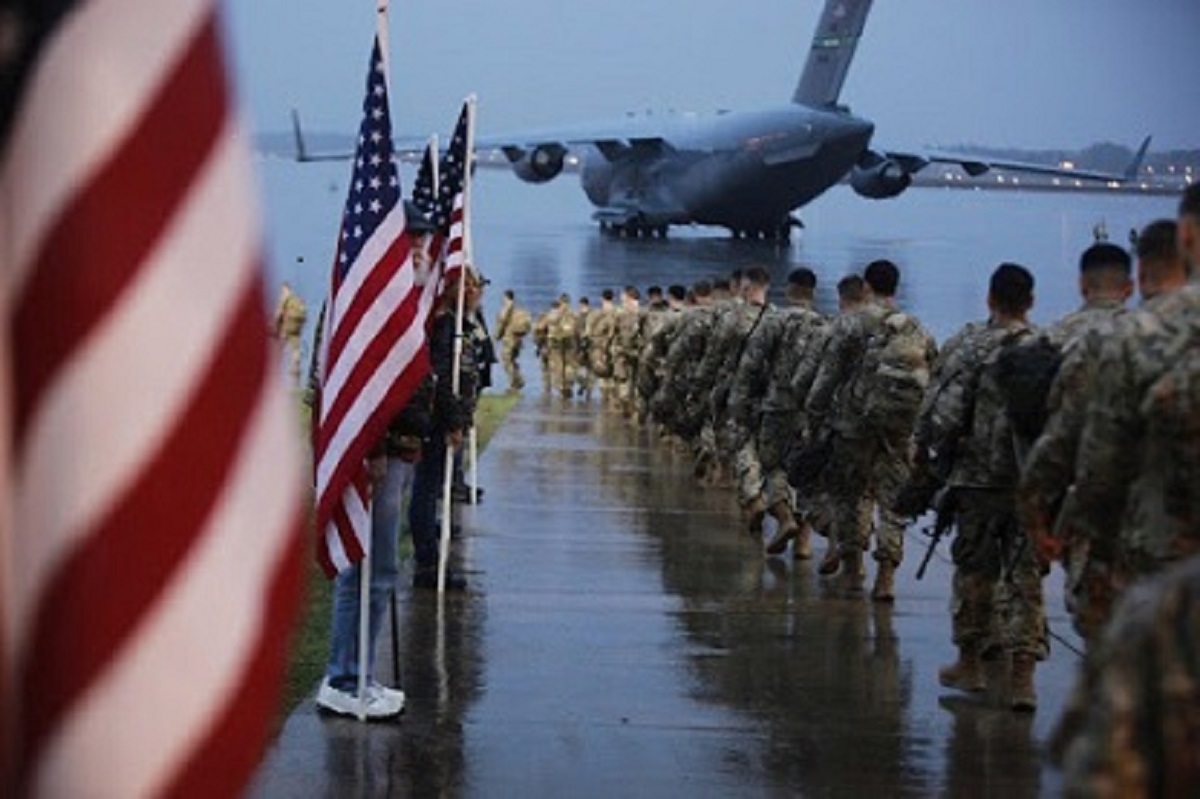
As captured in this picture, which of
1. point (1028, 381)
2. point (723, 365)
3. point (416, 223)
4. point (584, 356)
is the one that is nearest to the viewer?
point (1028, 381)

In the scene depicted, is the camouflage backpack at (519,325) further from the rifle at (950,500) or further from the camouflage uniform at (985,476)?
the camouflage uniform at (985,476)

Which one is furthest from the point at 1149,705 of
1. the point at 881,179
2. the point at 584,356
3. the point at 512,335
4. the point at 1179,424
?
the point at 881,179

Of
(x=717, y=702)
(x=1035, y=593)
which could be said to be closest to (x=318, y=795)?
(x=717, y=702)

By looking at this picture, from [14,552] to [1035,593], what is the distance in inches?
319

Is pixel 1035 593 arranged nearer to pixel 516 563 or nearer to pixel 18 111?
pixel 516 563

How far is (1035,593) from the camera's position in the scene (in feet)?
33.1

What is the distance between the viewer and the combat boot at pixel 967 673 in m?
10.6

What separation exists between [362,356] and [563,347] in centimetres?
2708

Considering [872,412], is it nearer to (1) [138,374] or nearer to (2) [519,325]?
(1) [138,374]

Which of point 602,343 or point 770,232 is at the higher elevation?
point 770,232

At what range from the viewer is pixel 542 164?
7956 cm

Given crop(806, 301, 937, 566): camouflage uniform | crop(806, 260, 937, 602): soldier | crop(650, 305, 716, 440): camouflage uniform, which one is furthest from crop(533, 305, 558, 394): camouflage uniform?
Result: crop(806, 301, 937, 566): camouflage uniform

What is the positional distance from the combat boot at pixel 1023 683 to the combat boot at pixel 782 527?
5176mm

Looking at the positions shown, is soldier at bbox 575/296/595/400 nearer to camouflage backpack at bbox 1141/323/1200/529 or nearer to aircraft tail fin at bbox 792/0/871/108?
camouflage backpack at bbox 1141/323/1200/529
